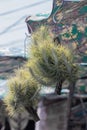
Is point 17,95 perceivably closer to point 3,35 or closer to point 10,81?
point 10,81

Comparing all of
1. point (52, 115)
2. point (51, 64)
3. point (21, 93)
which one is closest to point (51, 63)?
point (51, 64)

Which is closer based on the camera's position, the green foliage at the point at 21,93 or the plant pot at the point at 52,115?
the green foliage at the point at 21,93

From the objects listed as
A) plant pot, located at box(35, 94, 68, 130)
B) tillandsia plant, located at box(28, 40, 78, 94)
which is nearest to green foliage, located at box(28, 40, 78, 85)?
tillandsia plant, located at box(28, 40, 78, 94)

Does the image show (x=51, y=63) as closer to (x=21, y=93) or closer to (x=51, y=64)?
(x=51, y=64)

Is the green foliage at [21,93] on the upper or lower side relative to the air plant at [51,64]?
lower

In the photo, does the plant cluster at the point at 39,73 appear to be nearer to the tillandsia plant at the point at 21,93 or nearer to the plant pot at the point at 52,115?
the tillandsia plant at the point at 21,93

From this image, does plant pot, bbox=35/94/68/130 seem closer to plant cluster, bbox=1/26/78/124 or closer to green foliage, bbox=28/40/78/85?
plant cluster, bbox=1/26/78/124

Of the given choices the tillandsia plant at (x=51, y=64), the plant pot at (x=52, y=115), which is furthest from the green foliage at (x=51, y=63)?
the plant pot at (x=52, y=115)
